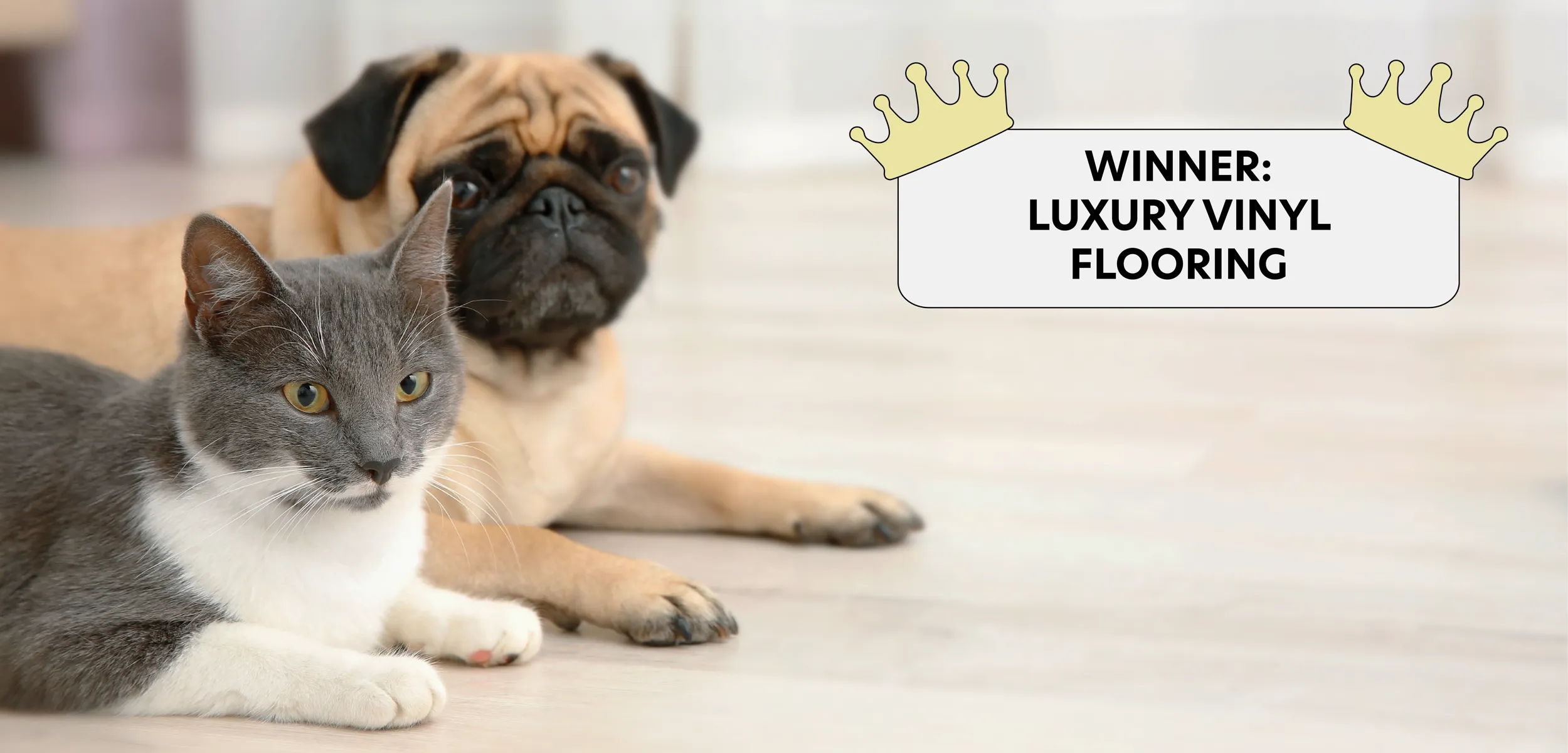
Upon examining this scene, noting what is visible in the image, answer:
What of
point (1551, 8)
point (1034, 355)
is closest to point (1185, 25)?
point (1551, 8)

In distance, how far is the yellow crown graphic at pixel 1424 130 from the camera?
8.39ft

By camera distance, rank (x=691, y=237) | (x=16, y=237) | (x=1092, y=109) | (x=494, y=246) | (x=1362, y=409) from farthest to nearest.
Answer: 1. (x=1092, y=109)
2. (x=691, y=237)
3. (x=1362, y=409)
4. (x=16, y=237)
5. (x=494, y=246)

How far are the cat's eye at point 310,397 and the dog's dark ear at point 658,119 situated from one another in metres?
0.80

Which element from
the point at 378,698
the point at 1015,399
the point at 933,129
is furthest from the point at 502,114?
the point at 1015,399

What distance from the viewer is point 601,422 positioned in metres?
1.94

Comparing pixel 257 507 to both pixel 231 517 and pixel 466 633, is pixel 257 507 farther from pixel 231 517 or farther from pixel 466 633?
pixel 466 633

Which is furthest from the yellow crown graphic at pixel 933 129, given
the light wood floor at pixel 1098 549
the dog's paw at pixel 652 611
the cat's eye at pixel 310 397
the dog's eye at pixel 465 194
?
the cat's eye at pixel 310 397

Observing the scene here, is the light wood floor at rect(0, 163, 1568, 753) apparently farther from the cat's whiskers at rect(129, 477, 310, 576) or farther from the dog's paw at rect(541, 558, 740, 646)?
the cat's whiskers at rect(129, 477, 310, 576)

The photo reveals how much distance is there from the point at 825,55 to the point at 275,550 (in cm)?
434

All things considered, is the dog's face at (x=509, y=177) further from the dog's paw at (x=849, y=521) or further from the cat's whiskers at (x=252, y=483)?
the cat's whiskers at (x=252, y=483)

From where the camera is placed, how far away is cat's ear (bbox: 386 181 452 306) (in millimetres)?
1343

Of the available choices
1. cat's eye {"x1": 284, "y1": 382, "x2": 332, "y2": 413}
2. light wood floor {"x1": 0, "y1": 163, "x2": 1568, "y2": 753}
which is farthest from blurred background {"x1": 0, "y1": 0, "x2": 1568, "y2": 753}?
cat's eye {"x1": 284, "y1": 382, "x2": 332, "y2": 413}

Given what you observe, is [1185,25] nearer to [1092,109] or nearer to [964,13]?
[1092,109]

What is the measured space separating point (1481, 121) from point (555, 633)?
168 inches
